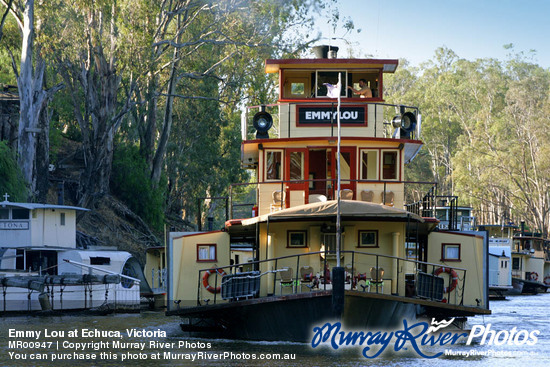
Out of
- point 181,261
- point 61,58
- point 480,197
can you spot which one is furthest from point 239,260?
point 480,197

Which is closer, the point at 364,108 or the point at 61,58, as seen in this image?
the point at 364,108

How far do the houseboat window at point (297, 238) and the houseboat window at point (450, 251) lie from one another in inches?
125

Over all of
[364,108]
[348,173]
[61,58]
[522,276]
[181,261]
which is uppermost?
[61,58]

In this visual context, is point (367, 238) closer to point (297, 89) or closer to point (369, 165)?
point (369, 165)

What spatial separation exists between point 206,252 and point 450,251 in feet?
18.0

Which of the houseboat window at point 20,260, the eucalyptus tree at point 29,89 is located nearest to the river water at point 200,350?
the houseboat window at point 20,260

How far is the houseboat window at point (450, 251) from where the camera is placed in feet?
68.6

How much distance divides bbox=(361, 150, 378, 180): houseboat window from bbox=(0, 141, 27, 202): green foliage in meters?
18.0

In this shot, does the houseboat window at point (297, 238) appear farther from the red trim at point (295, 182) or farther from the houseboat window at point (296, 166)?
the houseboat window at point (296, 166)

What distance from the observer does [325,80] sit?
22516mm

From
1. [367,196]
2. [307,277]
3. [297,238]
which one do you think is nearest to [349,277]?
[307,277]

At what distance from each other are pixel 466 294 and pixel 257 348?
16.1 feet

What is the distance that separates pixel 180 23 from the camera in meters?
44.9

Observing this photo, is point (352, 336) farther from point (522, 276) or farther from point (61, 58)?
point (522, 276)
